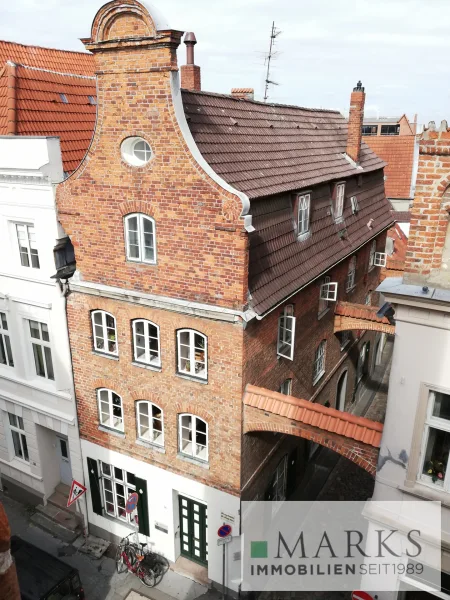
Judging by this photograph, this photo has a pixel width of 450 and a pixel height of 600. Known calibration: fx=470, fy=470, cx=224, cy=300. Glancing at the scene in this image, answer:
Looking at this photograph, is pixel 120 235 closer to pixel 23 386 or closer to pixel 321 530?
pixel 23 386

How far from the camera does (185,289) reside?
36.4 feet

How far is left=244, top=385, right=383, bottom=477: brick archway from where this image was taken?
10.1 m

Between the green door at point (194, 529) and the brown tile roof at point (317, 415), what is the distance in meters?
4.10

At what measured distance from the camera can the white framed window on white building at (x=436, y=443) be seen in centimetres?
846

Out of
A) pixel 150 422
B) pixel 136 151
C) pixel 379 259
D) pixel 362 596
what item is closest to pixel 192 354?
pixel 150 422

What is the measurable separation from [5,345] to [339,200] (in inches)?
490

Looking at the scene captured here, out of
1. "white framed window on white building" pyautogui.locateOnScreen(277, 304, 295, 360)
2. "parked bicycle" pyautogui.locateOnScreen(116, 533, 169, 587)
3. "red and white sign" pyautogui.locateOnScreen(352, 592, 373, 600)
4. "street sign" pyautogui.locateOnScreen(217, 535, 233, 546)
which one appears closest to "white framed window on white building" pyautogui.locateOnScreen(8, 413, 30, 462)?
"parked bicycle" pyautogui.locateOnScreen(116, 533, 169, 587)

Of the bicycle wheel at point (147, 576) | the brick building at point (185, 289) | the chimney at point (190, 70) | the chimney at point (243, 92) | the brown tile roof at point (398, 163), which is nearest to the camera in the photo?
the brick building at point (185, 289)

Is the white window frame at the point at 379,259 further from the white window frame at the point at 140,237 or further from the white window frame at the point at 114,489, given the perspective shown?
the white window frame at the point at 114,489

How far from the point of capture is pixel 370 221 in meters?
19.7

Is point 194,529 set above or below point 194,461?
below

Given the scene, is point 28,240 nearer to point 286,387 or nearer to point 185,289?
point 185,289

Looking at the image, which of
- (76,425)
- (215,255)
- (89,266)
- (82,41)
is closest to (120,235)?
(89,266)

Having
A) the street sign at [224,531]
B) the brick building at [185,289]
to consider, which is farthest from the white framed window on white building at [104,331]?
the street sign at [224,531]
